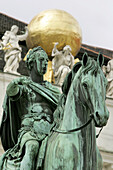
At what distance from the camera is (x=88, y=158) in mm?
4621

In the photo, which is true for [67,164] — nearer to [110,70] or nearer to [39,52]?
[39,52]

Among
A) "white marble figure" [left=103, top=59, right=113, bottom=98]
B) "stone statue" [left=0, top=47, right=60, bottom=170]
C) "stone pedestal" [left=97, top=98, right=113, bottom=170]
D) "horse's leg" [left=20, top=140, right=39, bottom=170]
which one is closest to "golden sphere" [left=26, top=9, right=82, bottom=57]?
"white marble figure" [left=103, top=59, right=113, bottom=98]

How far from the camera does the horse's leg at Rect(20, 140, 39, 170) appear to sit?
15.9ft

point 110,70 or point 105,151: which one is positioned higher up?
point 110,70

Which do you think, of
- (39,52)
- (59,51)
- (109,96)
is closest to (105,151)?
(109,96)

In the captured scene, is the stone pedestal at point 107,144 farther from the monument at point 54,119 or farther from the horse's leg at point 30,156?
the horse's leg at point 30,156

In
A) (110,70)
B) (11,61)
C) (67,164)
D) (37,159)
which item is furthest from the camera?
(110,70)

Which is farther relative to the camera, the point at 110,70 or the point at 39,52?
the point at 110,70

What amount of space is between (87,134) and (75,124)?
11 cm

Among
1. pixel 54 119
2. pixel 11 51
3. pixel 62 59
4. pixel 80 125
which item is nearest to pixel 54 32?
pixel 62 59

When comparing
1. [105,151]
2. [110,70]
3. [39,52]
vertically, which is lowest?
[105,151]

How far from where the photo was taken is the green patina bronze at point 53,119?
4.58 m

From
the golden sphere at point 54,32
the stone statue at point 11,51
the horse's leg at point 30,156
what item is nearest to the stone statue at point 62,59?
the golden sphere at point 54,32

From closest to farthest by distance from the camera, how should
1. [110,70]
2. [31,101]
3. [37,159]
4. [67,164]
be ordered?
[67,164]
[37,159]
[31,101]
[110,70]
